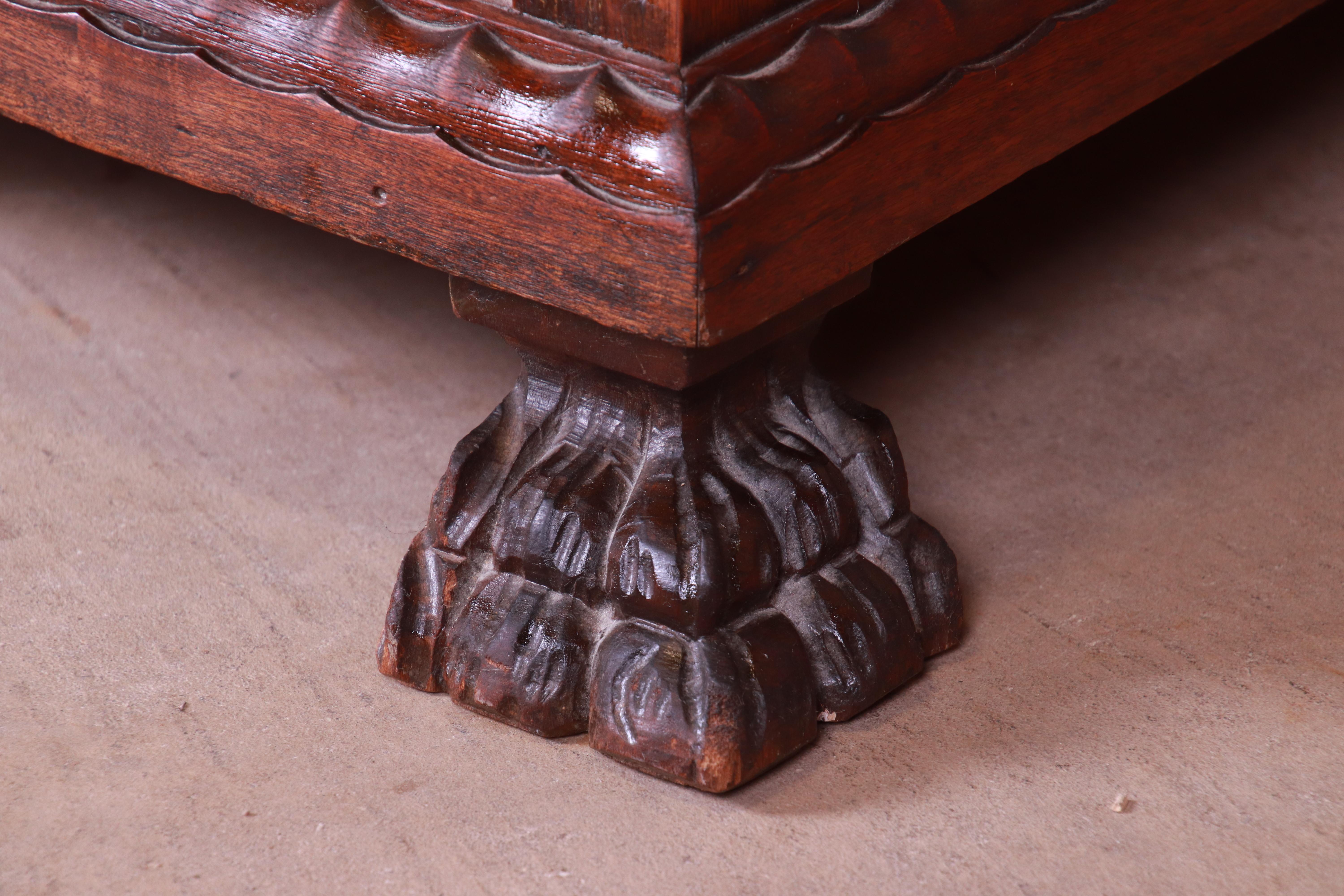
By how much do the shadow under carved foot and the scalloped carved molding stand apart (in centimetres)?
20

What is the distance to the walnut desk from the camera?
102 centimetres

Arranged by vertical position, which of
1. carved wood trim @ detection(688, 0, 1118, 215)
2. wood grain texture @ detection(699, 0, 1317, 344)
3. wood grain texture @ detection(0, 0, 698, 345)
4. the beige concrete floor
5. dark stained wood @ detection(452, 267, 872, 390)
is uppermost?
carved wood trim @ detection(688, 0, 1118, 215)

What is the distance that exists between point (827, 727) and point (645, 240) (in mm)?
411

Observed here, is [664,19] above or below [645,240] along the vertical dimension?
above

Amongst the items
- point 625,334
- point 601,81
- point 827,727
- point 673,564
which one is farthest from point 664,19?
point 827,727

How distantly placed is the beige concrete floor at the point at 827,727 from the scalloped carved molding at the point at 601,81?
43 centimetres

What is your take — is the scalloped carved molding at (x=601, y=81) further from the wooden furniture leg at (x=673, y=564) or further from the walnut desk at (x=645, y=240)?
the wooden furniture leg at (x=673, y=564)

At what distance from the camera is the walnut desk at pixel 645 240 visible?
1.02m

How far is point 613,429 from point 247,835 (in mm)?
398

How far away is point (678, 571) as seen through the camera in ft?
3.63

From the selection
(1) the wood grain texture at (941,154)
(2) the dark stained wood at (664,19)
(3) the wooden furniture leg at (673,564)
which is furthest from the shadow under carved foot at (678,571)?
(2) the dark stained wood at (664,19)

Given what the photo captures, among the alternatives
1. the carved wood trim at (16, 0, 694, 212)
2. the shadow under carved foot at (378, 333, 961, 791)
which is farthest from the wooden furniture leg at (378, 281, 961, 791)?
the carved wood trim at (16, 0, 694, 212)

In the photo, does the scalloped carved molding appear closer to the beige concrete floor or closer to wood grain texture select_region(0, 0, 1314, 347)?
wood grain texture select_region(0, 0, 1314, 347)

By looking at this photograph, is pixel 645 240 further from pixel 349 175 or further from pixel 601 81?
pixel 349 175
